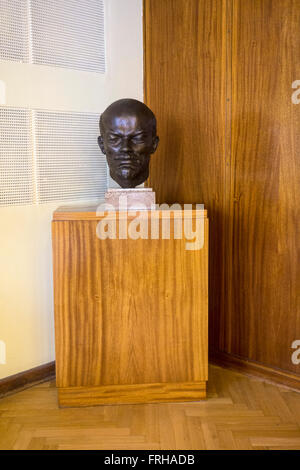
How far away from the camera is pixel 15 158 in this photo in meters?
2.32

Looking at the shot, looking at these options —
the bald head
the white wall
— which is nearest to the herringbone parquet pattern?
the white wall

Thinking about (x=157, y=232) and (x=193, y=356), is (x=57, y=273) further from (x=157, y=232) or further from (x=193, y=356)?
(x=193, y=356)

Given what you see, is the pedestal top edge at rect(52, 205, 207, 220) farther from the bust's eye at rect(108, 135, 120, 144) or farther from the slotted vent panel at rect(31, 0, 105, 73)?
A: the slotted vent panel at rect(31, 0, 105, 73)

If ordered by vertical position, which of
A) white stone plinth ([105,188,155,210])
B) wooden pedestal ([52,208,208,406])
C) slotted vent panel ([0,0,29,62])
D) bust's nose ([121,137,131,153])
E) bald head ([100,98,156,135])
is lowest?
wooden pedestal ([52,208,208,406])

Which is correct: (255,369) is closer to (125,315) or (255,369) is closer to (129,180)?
(125,315)

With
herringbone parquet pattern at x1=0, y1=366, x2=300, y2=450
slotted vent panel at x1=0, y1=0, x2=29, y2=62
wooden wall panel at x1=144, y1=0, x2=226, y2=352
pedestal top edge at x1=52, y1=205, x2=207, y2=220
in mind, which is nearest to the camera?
herringbone parquet pattern at x1=0, y1=366, x2=300, y2=450

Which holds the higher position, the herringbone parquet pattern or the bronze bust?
the bronze bust

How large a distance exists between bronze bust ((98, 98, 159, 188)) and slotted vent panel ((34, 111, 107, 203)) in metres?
0.26

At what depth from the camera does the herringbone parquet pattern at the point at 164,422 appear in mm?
1941

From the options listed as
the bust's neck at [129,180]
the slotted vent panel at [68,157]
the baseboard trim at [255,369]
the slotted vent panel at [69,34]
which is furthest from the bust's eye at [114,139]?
the baseboard trim at [255,369]

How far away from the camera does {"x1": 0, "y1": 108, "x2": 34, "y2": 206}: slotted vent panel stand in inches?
89.7

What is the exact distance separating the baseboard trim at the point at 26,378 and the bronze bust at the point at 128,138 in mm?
1045

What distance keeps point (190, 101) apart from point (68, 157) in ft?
2.39

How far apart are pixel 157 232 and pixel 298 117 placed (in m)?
0.84
